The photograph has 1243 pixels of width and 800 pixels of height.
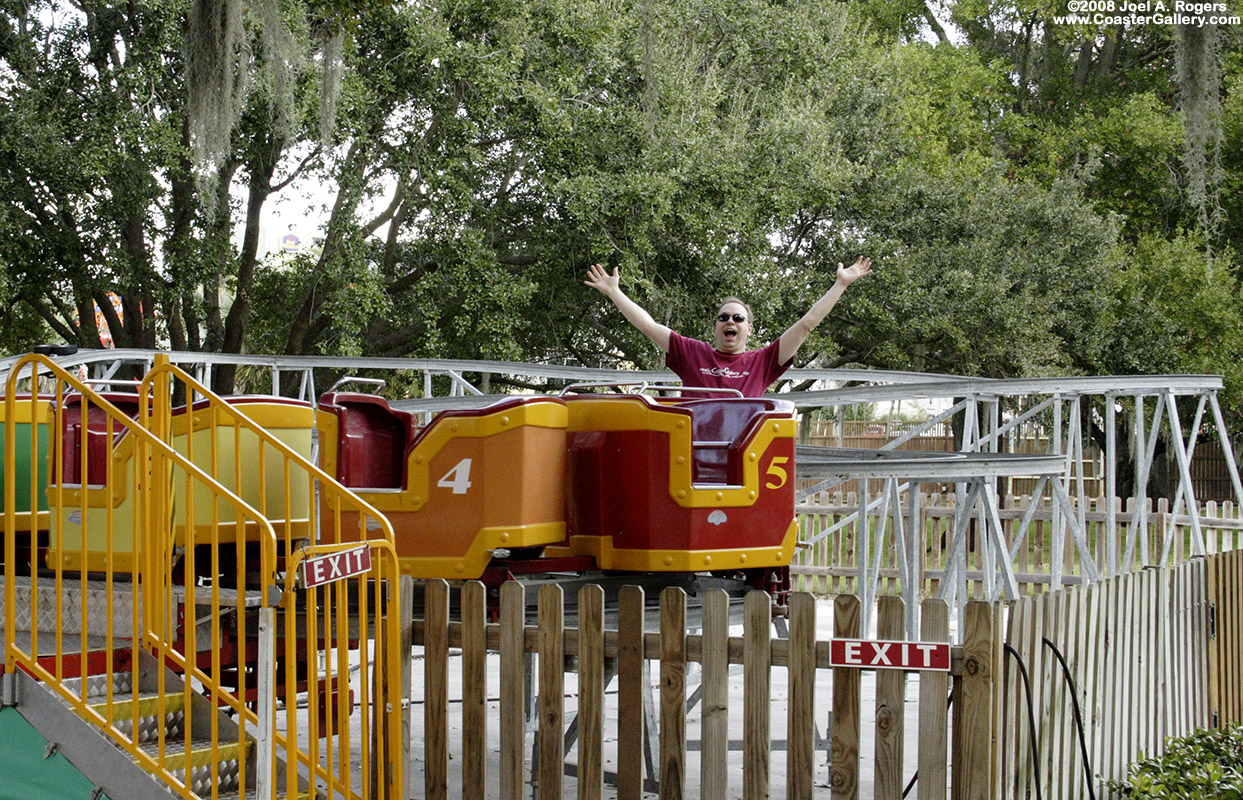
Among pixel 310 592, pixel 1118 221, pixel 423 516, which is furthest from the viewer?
pixel 1118 221

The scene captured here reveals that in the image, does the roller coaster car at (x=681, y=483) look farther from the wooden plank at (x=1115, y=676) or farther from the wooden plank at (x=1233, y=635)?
the wooden plank at (x=1233, y=635)

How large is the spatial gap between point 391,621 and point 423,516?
656 mm

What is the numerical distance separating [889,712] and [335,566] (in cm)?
187

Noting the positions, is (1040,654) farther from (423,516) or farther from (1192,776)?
(423,516)

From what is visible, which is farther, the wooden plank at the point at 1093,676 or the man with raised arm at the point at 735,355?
the man with raised arm at the point at 735,355

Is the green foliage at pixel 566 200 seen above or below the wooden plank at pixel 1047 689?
above

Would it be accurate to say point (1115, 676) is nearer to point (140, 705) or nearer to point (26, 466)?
point (140, 705)

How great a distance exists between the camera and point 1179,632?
610 centimetres

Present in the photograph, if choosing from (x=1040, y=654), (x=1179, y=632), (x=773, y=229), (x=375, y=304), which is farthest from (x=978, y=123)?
(x=1040, y=654)

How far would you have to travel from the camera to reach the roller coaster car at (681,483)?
482 cm

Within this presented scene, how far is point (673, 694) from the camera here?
410 centimetres

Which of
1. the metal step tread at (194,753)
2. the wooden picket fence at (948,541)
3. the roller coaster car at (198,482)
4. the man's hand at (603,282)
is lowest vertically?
the wooden picket fence at (948,541)

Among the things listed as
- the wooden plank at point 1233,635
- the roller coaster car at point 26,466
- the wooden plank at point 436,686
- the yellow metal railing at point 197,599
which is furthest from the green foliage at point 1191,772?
the roller coaster car at point 26,466

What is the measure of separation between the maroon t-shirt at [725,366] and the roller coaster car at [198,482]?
1.86 meters
